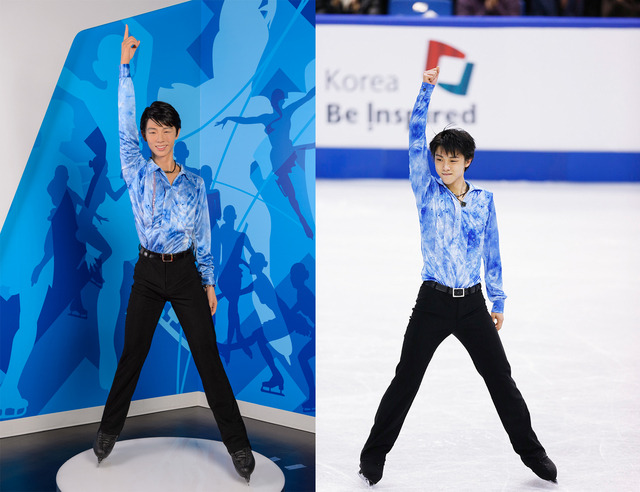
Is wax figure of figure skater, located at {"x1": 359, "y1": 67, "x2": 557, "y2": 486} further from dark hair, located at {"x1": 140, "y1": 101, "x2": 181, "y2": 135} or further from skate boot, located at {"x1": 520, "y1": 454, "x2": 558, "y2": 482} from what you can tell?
dark hair, located at {"x1": 140, "y1": 101, "x2": 181, "y2": 135}

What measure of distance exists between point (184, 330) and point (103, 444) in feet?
1.75

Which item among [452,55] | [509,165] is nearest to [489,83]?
[452,55]

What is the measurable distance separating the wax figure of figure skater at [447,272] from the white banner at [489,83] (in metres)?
7.99

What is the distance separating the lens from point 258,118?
3.38 m

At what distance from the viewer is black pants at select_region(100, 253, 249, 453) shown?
3137 millimetres

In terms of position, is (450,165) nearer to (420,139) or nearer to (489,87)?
(420,139)

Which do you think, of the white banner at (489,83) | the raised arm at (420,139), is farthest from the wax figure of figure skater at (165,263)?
the white banner at (489,83)

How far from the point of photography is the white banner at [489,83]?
1109 cm

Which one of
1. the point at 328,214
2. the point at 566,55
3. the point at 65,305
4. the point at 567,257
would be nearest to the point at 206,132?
the point at 65,305

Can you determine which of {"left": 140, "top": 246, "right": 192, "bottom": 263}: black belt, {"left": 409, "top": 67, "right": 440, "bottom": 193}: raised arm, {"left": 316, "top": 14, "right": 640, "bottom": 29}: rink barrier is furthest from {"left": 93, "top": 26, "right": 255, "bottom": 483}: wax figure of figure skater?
{"left": 316, "top": 14, "right": 640, "bottom": 29}: rink barrier

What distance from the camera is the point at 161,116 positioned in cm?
303

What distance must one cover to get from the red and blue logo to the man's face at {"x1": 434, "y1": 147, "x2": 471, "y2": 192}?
8143 millimetres

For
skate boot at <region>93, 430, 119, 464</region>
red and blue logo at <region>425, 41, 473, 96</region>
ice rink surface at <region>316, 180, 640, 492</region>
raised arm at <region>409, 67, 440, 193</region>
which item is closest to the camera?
raised arm at <region>409, 67, 440, 193</region>

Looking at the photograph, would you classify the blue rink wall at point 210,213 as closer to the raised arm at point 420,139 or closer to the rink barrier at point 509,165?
the raised arm at point 420,139
